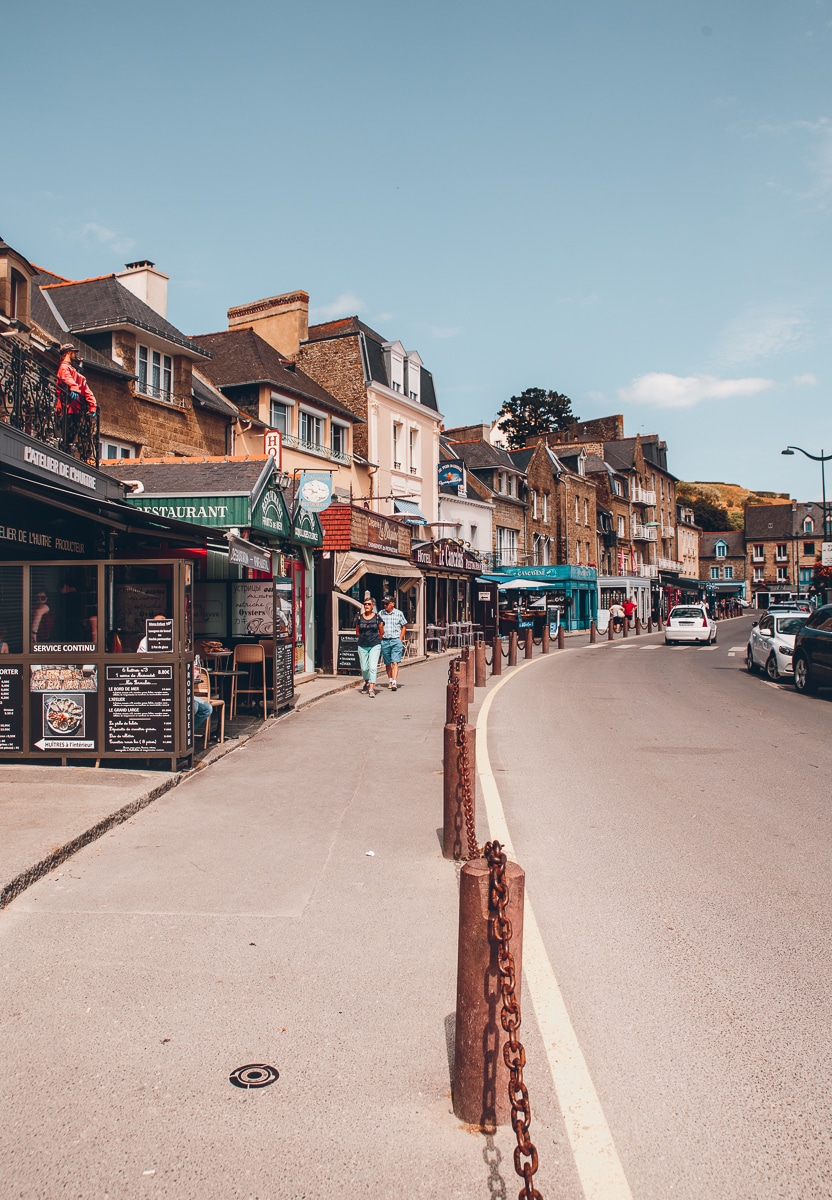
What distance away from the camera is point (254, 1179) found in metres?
2.70

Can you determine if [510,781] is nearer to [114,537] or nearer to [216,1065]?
[216,1065]

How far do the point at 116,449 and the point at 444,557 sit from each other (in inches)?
507

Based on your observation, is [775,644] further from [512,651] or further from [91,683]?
[91,683]

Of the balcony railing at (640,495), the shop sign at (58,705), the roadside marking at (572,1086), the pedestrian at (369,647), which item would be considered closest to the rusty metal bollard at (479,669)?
the pedestrian at (369,647)

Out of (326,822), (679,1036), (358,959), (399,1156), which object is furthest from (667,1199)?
(326,822)

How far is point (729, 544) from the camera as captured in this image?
372ft

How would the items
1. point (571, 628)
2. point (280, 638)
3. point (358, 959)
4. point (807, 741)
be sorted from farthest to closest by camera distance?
point (571, 628), point (280, 638), point (807, 741), point (358, 959)

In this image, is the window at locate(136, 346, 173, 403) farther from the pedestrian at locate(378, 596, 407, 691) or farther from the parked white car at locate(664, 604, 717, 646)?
the parked white car at locate(664, 604, 717, 646)

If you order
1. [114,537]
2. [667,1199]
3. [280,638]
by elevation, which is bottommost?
[667,1199]

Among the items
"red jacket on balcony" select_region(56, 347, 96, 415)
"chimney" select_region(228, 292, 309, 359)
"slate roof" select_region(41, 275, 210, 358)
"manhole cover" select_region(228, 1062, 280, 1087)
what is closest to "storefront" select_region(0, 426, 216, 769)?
"red jacket on balcony" select_region(56, 347, 96, 415)

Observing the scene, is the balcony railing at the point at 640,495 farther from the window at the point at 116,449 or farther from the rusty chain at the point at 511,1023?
the rusty chain at the point at 511,1023

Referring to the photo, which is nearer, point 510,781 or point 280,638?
point 510,781

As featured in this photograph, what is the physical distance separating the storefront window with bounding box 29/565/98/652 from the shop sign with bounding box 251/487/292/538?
2.55 metres

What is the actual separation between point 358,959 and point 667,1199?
6.68 feet
